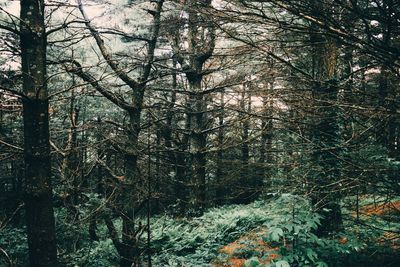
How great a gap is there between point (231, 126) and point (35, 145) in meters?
6.22

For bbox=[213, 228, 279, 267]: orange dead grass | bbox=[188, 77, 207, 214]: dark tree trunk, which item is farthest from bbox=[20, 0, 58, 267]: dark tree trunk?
bbox=[188, 77, 207, 214]: dark tree trunk

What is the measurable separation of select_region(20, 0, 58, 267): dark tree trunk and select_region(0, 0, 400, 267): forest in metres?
0.02

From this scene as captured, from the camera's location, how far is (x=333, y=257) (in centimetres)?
532

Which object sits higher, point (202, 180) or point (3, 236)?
point (202, 180)

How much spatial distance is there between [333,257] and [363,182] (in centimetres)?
200

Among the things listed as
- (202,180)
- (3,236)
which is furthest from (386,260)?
(3,236)

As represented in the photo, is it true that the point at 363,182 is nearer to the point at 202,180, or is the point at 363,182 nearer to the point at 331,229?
the point at 331,229

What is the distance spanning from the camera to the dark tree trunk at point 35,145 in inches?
154

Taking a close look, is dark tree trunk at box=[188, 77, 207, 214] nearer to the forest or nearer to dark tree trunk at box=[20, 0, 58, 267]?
the forest

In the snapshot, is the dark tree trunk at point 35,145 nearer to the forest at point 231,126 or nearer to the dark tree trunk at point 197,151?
the forest at point 231,126

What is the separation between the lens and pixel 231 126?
370 inches

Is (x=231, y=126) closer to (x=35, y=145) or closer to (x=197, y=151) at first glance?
(x=197, y=151)

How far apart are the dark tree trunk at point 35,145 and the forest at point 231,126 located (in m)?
0.02

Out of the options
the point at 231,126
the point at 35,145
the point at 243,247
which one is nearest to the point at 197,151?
the point at 231,126
